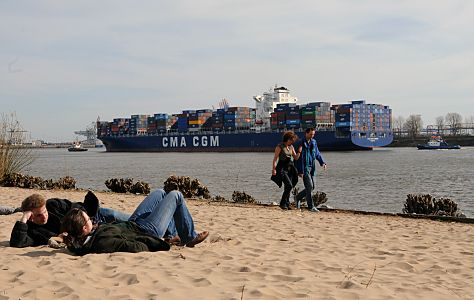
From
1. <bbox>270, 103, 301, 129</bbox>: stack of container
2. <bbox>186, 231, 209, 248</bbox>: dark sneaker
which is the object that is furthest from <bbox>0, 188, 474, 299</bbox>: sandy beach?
<bbox>270, 103, 301, 129</bbox>: stack of container

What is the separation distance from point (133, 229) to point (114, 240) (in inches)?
8.2

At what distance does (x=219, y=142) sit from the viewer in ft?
248

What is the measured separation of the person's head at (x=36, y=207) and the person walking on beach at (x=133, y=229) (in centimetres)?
36

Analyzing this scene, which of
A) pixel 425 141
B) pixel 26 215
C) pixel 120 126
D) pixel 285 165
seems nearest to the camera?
pixel 26 215

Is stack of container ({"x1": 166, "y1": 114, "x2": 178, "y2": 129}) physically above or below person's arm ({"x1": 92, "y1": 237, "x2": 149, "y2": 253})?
above

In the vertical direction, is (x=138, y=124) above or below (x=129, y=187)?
above

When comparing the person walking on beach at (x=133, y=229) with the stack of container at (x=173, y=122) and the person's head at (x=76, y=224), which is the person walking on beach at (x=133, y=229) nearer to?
the person's head at (x=76, y=224)

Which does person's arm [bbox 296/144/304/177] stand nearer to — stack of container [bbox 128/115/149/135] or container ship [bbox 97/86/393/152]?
container ship [bbox 97/86/393/152]

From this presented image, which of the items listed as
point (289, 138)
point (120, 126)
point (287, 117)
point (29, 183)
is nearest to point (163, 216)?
point (289, 138)

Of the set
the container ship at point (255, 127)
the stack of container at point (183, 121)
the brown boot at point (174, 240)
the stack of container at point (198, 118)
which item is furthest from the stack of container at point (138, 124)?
the brown boot at point (174, 240)

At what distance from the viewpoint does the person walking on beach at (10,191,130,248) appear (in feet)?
15.9

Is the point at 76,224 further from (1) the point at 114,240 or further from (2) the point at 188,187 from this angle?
(2) the point at 188,187

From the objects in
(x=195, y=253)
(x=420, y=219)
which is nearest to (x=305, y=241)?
(x=195, y=253)

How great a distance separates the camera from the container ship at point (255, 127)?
218 feet
